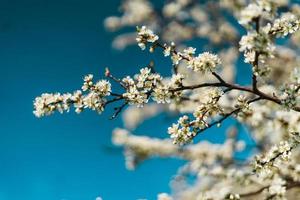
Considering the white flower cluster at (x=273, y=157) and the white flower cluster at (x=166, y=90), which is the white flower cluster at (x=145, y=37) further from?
the white flower cluster at (x=273, y=157)

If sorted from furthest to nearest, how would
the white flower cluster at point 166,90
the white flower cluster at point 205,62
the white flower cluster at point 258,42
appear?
the white flower cluster at point 166,90 < the white flower cluster at point 205,62 < the white flower cluster at point 258,42

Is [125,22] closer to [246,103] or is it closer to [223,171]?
[223,171]

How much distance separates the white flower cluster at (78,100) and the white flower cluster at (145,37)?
507mm

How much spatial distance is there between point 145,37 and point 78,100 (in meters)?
0.93

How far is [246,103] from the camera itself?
17.5 feet

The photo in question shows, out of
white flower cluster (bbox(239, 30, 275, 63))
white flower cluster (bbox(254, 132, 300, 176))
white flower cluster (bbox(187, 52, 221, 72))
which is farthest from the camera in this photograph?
white flower cluster (bbox(254, 132, 300, 176))

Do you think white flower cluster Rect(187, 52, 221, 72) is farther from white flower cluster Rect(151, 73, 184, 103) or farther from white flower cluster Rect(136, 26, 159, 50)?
white flower cluster Rect(136, 26, 159, 50)

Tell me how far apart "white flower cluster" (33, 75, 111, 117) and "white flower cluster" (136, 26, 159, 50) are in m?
0.51

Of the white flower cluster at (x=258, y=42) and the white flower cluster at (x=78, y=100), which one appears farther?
the white flower cluster at (x=78, y=100)

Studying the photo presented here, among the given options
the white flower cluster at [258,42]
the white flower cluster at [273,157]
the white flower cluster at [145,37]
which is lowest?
the white flower cluster at [258,42]

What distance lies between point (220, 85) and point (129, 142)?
9073 millimetres

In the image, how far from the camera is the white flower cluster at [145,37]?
5.05m

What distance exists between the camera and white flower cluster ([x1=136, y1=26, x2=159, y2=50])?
5051 millimetres

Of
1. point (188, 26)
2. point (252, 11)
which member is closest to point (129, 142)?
point (188, 26)
